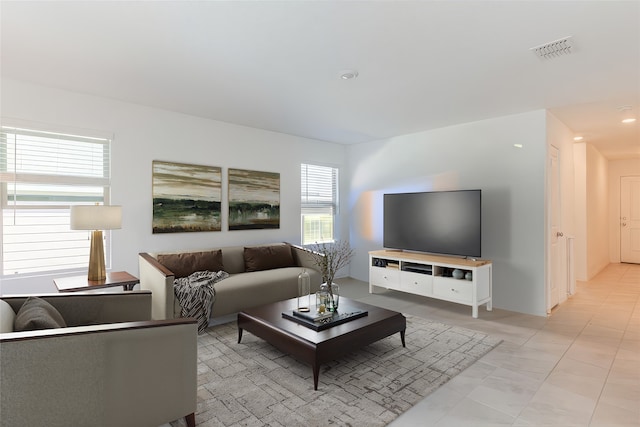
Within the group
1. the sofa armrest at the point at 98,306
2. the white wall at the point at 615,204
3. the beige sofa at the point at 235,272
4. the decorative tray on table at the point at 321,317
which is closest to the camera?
the sofa armrest at the point at 98,306

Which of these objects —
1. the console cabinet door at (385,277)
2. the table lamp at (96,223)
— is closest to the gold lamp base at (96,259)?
the table lamp at (96,223)

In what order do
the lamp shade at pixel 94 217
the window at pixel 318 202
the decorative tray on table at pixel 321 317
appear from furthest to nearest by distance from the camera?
the window at pixel 318 202, the lamp shade at pixel 94 217, the decorative tray on table at pixel 321 317

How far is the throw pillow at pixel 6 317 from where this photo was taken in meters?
1.61

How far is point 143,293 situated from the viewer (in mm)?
2564

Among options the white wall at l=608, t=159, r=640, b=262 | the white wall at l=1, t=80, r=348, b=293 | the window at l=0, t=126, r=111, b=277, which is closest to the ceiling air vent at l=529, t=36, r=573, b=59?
the white wall at l=1, t=80, r=348, b=293

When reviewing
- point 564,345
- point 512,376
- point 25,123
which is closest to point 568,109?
point 564,345

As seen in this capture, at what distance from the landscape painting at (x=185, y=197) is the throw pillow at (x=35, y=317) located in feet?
7.23

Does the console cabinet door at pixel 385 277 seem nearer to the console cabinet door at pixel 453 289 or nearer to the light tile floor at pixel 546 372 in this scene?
the light tile floor at pixel 546 372

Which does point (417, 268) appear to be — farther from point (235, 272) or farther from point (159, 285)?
point (159, 285)

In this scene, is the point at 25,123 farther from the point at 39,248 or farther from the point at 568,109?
the point at 568,109

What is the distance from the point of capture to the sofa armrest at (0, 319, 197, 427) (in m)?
1.39

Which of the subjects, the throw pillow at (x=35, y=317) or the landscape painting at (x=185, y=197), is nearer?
the throw pillow at (x=35, y=317)

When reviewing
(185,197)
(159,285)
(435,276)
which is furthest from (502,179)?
(159,285)

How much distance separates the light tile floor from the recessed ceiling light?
2.63 m
